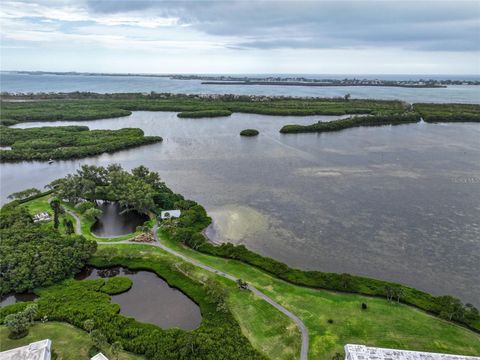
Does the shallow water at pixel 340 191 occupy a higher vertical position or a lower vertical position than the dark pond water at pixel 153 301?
higher

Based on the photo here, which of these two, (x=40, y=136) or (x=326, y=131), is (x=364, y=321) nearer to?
(x=326, y=131)

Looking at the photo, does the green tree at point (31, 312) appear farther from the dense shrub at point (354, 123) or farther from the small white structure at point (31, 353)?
the dense shrub at point (354, 123)

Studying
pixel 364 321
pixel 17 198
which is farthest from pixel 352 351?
pixel 17 198

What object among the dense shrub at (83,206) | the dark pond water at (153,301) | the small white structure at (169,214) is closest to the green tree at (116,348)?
the dark pond water at (153,301)

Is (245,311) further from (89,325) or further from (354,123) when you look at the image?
(354,123)

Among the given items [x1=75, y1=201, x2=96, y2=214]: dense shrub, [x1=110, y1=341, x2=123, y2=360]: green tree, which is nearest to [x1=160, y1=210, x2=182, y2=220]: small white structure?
[x1=75, y1=201, x2=96, y2=214]: dense shrub

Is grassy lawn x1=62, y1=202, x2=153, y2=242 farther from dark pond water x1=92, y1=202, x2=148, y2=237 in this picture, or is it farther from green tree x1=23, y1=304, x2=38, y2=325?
green tree x1=23, y1=304, x2=38, y2=325
